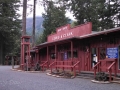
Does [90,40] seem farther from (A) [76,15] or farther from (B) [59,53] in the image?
(A) [76,15]

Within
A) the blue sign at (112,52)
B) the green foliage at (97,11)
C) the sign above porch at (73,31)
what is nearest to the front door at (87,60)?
the sign above porch at (73,31)

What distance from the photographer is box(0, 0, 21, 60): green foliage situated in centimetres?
4188

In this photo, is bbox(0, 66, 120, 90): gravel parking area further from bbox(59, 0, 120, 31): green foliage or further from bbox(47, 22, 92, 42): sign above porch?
bbox(59, 0, 120, 31): green foliage

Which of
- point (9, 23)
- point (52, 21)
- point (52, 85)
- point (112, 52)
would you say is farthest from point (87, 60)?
point (52, 21)

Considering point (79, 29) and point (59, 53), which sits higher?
point (79, 29)

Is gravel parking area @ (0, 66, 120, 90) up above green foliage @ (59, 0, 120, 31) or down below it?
below

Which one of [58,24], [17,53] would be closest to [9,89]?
[58,24]

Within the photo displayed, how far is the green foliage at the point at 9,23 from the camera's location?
41875 millimetres

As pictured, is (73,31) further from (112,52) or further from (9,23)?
(9,23)

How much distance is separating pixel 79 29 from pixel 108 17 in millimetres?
16598

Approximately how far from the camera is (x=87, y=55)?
18422 mm

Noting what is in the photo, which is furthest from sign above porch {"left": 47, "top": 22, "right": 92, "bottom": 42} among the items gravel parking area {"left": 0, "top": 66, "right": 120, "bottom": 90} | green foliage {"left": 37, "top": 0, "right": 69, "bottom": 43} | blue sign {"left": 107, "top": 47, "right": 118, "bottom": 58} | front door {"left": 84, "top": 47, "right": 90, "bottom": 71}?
green foliage {"left": 37, "top": 0, "right": 69, "bottom": 43}

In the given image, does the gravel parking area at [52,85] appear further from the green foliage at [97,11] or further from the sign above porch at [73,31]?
the green foliage at [97,11]

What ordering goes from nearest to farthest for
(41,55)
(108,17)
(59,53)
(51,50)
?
1. (59,53)
2. (51,50)
3. (41,55)
4. (108,17)
